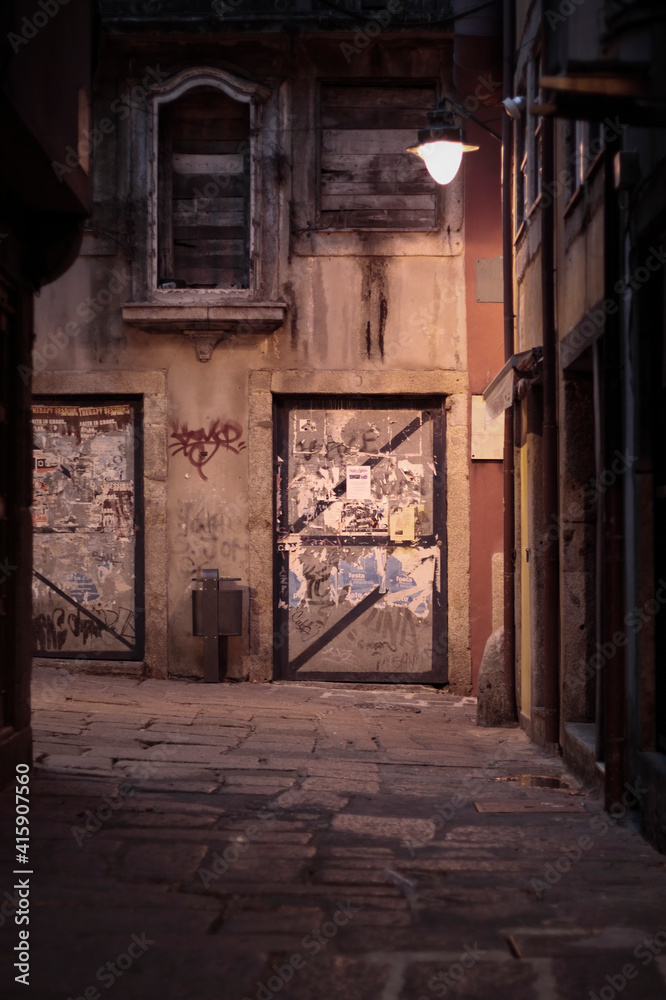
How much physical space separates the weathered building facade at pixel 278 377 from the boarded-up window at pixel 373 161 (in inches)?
0.9

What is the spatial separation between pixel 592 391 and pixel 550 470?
67cm

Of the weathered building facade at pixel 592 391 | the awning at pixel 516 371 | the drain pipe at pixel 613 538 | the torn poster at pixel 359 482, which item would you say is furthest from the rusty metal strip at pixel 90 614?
the drain pipe at pixel 613 538

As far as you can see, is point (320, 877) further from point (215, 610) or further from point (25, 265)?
point (215, 610)

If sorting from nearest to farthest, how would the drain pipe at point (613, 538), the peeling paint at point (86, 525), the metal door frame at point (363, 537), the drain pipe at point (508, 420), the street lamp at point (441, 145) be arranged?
the drain pipe at point (613, 538)
the street lamp at point (441, 145)
the drain pipe at point (508, 420)
the metal door frame at point (363, 537)
the peeling paint at point (86, 525)

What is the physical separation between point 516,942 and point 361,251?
349 inches

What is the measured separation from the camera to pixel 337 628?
37.6ft

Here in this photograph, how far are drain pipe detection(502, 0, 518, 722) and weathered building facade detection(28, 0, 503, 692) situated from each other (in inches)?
54.2

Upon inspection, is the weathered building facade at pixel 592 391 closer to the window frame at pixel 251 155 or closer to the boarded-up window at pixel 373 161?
the boarded-up window at pixel 373 161

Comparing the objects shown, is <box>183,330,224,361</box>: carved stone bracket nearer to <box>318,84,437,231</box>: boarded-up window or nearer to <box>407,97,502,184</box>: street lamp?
<box>318,84,437,231</box>: boarded-up window

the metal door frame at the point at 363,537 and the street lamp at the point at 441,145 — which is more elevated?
the street lamp at the point at 441,145

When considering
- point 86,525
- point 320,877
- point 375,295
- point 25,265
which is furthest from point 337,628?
point 320,877

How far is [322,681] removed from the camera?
11516 millimetres

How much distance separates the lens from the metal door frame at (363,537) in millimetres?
11414

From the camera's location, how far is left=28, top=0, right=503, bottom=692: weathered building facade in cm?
1134
